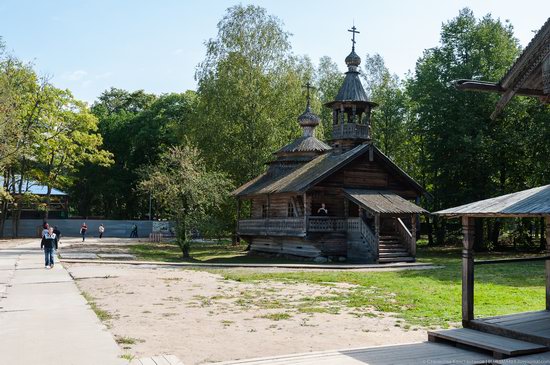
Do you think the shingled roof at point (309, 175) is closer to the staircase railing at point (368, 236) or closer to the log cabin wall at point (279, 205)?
the log cabin wall at point (279, 205)

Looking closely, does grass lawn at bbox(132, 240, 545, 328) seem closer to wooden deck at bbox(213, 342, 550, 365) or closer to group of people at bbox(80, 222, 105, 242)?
wooden deck at bbox(213, 342, 550, 365)

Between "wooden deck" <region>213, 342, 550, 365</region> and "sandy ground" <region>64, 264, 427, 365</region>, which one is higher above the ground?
"wooden deck" <region>213, 342, 550, 365</region>

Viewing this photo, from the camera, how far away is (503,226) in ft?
147

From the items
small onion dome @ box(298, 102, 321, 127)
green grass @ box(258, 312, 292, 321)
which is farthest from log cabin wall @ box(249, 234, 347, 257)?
green grass @ box(258, 312, 292, 321)

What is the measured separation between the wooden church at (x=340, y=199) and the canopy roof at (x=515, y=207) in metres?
18.0

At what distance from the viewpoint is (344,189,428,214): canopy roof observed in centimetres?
2833

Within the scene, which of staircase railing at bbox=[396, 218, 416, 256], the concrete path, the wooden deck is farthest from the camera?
staircase railing at bbox=[396, 218, 416, 256]

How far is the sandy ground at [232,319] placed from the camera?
9359 mm

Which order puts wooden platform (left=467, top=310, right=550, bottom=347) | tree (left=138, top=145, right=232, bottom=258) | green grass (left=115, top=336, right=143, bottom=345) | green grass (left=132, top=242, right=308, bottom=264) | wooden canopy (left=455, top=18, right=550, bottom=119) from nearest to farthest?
wooden platform (left=467, top=310, right=550, bottom=347) → green grass (left=115, top=336, right=143, bottom=345) → wooden canopy (left=455, top=18, right=550, bottom=119) → tree (left=138, top=145, right=232, bottom=258) → green grass (left=132, top=242, right=308, bottom=264)

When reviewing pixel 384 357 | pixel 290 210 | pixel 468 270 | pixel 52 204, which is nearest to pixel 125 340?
pixel 384 357

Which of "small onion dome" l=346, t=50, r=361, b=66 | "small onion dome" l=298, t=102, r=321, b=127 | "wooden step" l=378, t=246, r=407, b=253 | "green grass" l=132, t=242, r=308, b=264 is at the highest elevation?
"small onion dome" l=346, t=50, r=361, b=66

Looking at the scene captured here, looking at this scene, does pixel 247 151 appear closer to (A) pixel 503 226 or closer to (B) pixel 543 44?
(A) pixel 503 226

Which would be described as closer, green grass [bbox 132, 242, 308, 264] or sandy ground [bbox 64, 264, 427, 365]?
sandy ground [bbox 64, 264, 427, 365]

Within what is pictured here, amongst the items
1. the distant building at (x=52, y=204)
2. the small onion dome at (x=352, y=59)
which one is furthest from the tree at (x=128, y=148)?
the small onion dome at (x=352, y=59)
